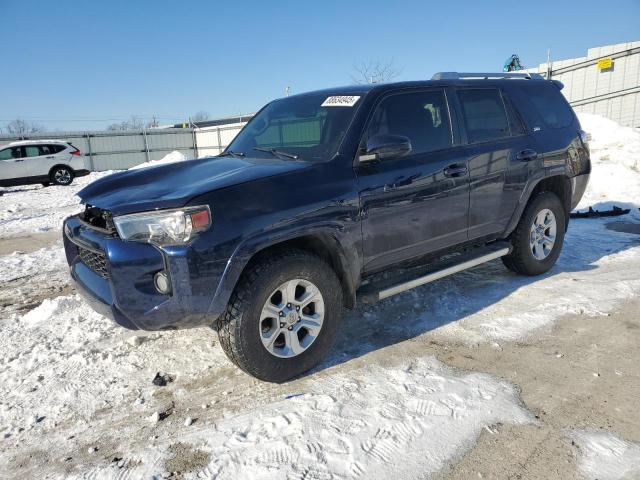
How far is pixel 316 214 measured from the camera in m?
3.09

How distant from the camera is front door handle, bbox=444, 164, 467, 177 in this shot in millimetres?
3913

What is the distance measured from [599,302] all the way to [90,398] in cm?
418

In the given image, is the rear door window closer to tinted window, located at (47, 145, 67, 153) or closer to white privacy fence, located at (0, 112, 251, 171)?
tinted window, located at (47, 145, 67, 153)

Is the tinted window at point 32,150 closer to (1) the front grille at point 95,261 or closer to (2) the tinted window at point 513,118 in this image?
(1) the front grille at point 95,261

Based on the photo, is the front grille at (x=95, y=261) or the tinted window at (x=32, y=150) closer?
the front grille at (x=95, y=261)

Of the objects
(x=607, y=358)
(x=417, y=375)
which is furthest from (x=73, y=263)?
(x=607, y=358)

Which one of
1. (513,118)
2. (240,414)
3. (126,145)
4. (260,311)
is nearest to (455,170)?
(513,118)

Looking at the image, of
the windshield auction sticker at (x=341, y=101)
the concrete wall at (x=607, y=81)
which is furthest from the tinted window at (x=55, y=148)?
the concrete wall at (x=607, y=81)

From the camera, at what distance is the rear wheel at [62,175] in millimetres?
17469

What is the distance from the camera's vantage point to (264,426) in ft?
8.87

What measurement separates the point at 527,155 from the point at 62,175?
57.0ft

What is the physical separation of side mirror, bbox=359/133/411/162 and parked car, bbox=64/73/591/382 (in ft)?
0.04

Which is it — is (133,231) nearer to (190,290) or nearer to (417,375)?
(190,290)

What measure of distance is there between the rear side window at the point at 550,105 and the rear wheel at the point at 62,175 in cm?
1712
